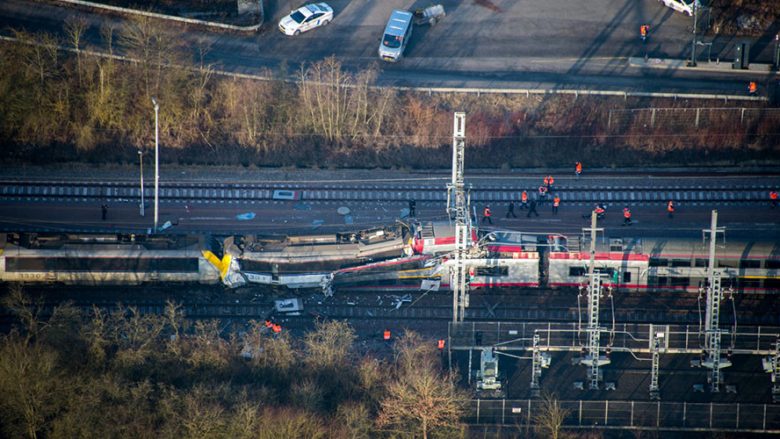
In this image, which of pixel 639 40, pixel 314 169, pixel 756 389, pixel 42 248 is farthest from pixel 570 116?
pixel 42 248

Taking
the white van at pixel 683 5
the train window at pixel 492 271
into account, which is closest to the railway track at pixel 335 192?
the train window at pixel 492 271

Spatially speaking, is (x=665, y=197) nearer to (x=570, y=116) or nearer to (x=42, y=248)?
(x=570, y=116)

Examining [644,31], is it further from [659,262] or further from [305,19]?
[305,19]

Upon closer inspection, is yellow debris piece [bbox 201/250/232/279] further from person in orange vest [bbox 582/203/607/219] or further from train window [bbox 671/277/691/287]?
train window [bbox 671/277/691/287]

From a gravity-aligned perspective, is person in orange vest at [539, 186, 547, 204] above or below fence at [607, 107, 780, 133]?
below

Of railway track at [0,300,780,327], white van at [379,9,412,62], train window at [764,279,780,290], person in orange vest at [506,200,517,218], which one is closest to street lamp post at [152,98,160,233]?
railway track at [0,300,780,327]

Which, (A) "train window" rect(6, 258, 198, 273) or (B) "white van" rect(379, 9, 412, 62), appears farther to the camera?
(B) "white van" rect(379, 9, 412, 62)
